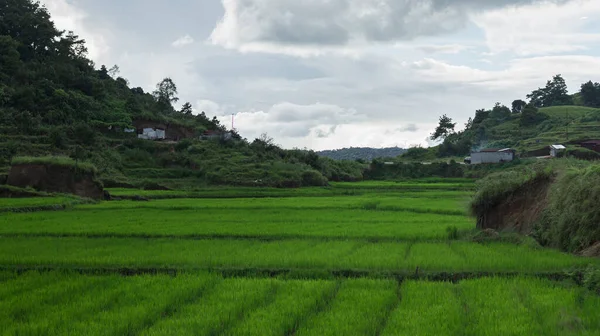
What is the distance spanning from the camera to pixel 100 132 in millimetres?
44188

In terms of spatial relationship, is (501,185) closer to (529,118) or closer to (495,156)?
(495,156)

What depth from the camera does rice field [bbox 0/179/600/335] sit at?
17.4 ft

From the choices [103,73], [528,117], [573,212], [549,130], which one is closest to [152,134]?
[103,73]

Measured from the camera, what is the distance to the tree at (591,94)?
80750mm

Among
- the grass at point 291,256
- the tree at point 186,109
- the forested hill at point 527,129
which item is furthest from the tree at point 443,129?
the grass at point 291,256

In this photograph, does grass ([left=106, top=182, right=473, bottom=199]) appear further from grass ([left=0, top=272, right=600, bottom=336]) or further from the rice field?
grass ([left=0, top=272, right=600, bottom=336])

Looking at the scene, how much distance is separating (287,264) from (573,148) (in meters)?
44.5

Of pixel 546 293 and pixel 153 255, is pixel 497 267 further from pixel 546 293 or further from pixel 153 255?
pixel 153 255

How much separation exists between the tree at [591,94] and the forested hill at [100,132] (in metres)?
49.9

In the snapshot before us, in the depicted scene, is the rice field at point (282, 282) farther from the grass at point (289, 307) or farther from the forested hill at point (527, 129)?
the forested hill at point (527, 129)

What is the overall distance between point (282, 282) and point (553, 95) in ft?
300

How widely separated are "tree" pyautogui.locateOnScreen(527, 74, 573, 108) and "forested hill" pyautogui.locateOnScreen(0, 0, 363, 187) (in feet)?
163

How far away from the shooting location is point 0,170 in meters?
30.6

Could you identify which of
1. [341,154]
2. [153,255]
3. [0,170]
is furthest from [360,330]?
[341,154]
